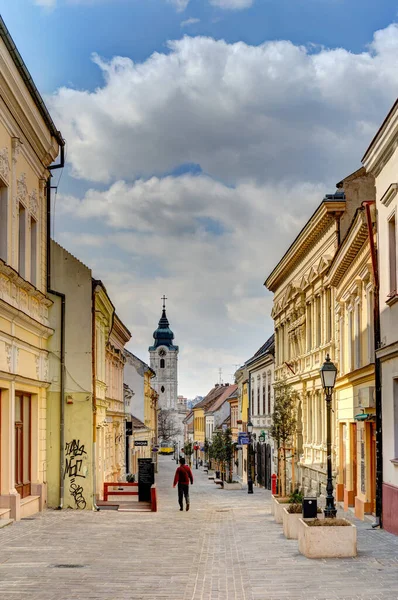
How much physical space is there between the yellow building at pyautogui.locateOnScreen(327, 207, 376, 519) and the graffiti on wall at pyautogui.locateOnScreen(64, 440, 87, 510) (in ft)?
22.5

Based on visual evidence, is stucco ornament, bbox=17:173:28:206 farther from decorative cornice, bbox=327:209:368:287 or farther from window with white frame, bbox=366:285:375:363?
window with white frame, bbox=366:285:375:363

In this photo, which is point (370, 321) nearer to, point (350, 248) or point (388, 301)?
point (350, 248)

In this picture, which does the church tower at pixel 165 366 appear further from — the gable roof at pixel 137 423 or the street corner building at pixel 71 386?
the street corner building at pixel 71 386

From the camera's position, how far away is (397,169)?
52.3ft

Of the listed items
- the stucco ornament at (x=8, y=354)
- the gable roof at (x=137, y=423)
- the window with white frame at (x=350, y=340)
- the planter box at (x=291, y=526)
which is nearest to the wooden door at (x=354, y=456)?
the window with white frame at (x=350, y=340)

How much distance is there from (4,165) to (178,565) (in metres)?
9.24

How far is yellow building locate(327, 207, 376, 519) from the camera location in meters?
20.0

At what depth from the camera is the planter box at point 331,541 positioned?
12.9 m

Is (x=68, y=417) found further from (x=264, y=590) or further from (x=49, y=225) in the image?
(x=264, y=590)

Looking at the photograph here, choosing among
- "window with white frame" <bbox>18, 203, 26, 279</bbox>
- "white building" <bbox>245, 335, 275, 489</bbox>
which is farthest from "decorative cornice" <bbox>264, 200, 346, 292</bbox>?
"window with white frame" <bbox>18, 203, 26, 279</bbox>

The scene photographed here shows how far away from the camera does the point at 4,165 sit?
18.2 metres

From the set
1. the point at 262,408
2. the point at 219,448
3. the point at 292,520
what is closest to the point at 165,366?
the point at 219,448

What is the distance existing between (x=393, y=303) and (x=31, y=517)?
9.50 m

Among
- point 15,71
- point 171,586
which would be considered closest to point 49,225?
point 15,71
